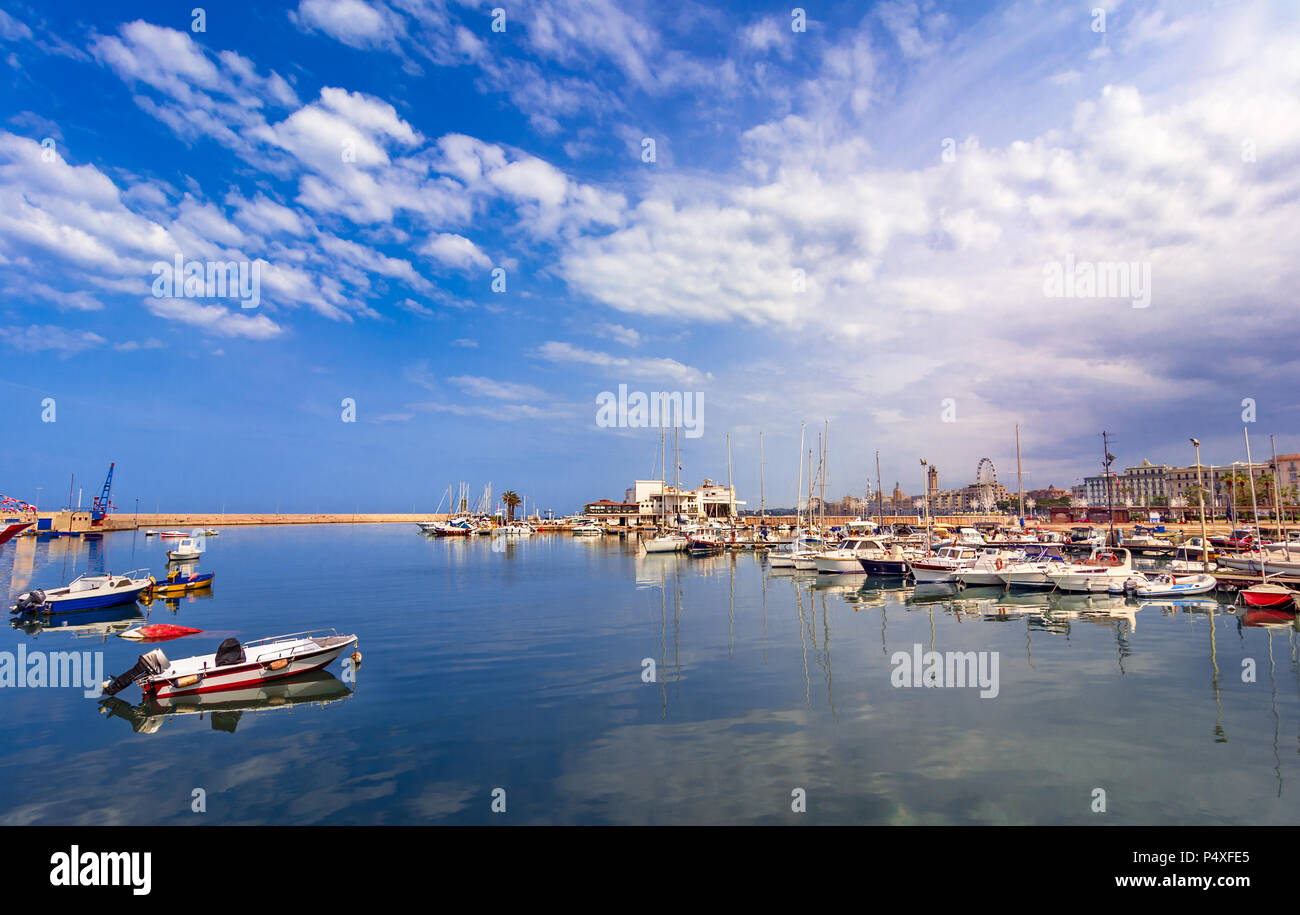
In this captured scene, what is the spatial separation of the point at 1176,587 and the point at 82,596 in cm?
5905

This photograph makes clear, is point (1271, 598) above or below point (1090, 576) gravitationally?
below

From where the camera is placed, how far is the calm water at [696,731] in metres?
10.8

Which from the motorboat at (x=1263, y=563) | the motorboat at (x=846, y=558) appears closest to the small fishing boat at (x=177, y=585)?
the motorboat at (x=846, y=558)

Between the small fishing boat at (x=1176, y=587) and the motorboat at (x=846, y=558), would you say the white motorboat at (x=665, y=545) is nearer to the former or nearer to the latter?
the motorboat at (x=846, y=558)

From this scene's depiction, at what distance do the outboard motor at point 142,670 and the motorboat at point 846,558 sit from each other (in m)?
43.9

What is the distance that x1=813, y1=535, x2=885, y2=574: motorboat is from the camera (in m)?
50.6

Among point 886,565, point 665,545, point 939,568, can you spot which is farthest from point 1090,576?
point 665,545

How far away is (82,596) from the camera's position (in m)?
32.5

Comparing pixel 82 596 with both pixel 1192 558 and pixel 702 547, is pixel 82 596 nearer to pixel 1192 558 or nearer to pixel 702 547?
pixel 702 547

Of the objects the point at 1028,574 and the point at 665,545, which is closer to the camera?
the point at 1028,574
